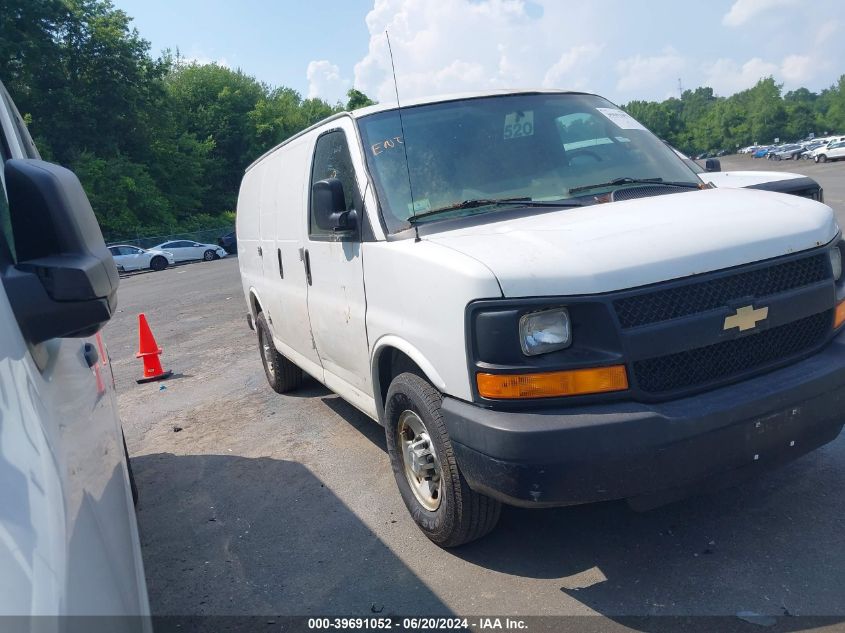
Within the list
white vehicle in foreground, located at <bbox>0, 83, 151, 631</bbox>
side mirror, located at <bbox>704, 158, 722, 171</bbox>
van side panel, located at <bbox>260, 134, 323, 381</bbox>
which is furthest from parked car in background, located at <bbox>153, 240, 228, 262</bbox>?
white vehicle in foreground, located at <bbox>0, 83, 151, 631</bbox>

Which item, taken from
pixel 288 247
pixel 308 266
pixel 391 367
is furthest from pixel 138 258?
pixel 391 367

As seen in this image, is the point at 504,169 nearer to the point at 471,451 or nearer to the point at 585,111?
the point at 585,111

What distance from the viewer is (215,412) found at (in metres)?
6.45

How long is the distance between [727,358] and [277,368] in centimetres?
437

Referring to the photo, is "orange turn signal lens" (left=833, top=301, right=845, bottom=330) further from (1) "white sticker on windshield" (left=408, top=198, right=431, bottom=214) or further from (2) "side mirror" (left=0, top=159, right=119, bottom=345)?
(2) "side mirror" (left=0, top=159, right=119, bottom=345)

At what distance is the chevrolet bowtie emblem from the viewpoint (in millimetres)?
2898

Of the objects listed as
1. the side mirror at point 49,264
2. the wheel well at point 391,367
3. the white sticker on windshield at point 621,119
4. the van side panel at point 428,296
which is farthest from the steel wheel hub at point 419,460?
the white sticker on windshield at point 621,119

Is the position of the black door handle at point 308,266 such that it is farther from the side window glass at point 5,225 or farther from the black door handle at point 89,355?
the side window glass at point 5,225

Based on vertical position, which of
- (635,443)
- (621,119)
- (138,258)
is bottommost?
(138,258)

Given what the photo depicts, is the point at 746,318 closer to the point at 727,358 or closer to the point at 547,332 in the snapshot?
the point at 727,358

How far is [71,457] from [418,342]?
5.66 ft

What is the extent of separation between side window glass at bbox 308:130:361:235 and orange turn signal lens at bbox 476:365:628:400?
1.60 meters

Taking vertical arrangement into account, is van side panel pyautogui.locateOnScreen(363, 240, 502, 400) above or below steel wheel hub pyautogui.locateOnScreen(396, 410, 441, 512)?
above

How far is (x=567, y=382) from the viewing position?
9.03ft
